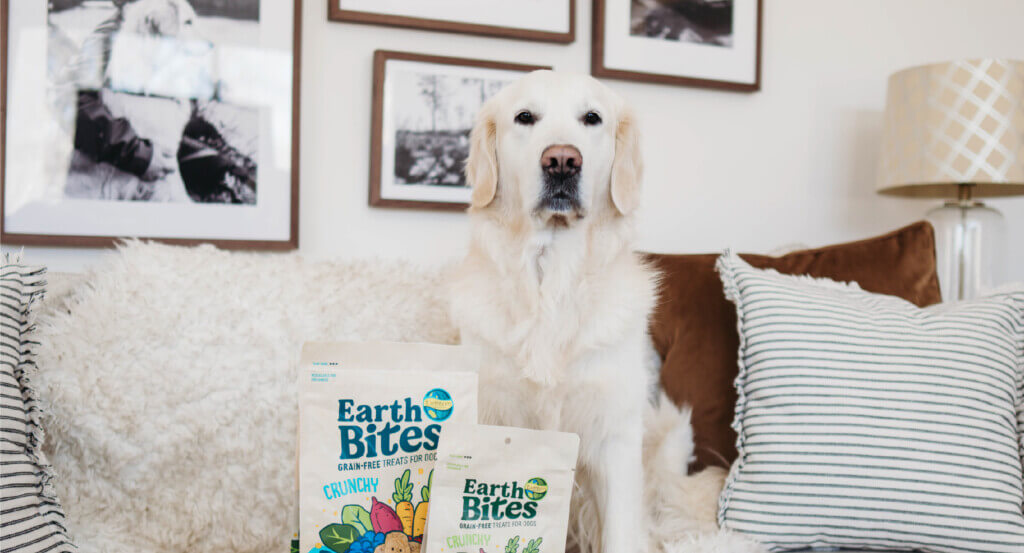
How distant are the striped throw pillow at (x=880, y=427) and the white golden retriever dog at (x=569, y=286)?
0.19 meters

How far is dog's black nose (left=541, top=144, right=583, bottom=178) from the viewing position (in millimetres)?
972

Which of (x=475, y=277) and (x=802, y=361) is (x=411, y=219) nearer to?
(x=475, y=277)

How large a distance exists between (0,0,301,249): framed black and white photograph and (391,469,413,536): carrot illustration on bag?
884mm

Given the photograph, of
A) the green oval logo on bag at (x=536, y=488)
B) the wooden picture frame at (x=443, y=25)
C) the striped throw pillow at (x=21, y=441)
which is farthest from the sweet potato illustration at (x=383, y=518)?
the wooden picture frame at (x=443, y=25)

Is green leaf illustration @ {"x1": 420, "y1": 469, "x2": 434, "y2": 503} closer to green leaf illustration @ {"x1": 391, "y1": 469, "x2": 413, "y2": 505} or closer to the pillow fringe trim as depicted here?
green leaf illustration @ {"x1": 391, "y1": 469, "x2": 413, "y2": 505}

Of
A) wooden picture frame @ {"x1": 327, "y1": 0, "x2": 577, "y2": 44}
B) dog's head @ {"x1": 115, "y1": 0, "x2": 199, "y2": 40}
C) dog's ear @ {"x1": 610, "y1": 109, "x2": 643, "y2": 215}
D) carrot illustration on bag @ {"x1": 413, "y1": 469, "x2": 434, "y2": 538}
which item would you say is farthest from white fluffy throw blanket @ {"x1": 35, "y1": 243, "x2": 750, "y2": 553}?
wooden picture frame @ {"x1": 327, "y1": 0, "x2": 577, "y2": 44}

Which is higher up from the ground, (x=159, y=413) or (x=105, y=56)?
(x=105, y=56)

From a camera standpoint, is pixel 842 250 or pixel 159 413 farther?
pixel 842 250

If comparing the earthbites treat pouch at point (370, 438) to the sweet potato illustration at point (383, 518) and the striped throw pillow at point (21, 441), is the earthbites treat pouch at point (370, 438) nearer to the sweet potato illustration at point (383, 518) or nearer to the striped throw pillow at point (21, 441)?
the sweet potato illustration at point (383, 518)

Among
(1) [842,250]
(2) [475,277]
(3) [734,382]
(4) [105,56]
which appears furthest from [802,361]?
(4) [105,56]

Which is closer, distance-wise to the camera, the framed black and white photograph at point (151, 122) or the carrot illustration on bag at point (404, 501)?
the carrot illustration on bag at point (404, 501)

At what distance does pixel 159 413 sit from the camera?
1.03 m

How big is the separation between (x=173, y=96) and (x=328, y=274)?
611mm

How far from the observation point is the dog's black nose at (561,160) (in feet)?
3.19
